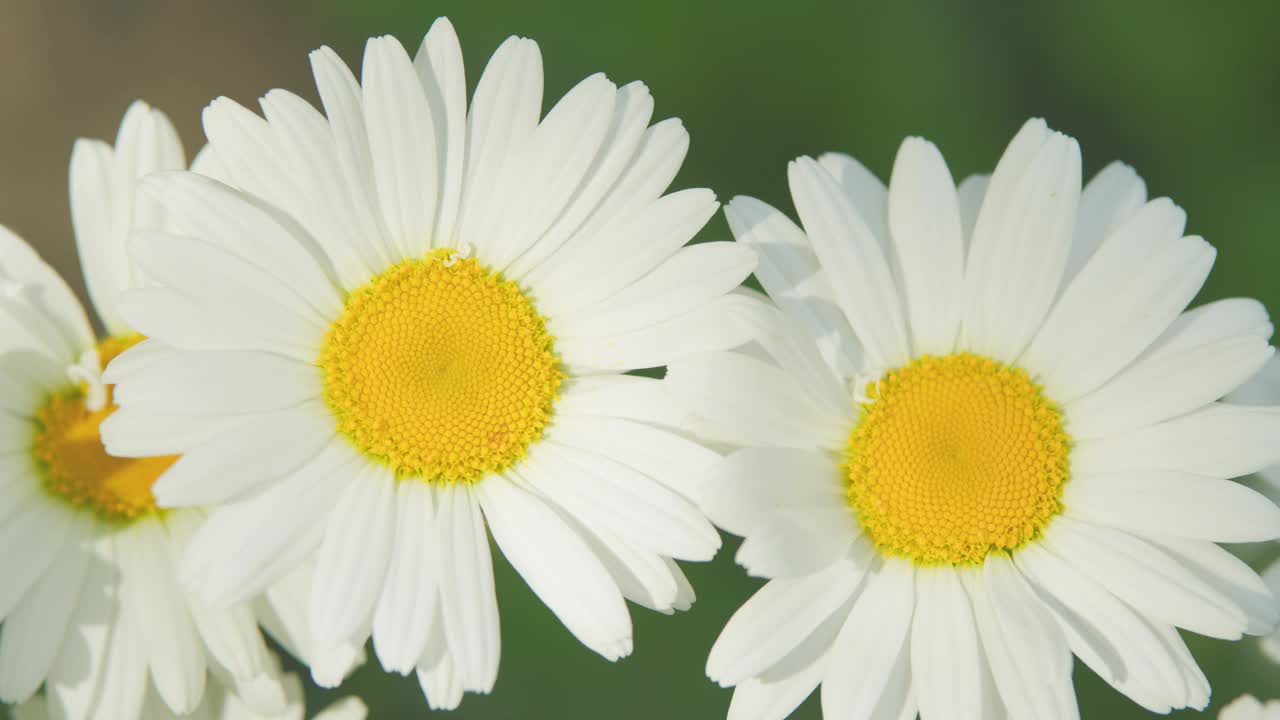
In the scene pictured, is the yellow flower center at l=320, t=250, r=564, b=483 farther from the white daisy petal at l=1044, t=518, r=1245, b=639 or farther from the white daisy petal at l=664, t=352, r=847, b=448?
the white daisy petal at l=1044, t=518, r=1245, b=639

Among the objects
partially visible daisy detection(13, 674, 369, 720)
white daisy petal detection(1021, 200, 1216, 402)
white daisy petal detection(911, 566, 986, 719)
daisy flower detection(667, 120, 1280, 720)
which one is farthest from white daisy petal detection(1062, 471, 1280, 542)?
partially visible daisy detection(13, 674, 369, 720)

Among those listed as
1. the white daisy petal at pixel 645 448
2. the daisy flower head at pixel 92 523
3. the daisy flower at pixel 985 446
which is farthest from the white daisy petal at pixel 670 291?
the daisy flower head at pixel 92 523

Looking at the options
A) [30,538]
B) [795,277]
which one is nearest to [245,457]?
[30,538]

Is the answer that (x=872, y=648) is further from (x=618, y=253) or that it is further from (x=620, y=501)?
(x=618, y=253)

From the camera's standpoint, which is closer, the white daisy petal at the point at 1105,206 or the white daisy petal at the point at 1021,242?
the white daisy petal at the point at 1021,242

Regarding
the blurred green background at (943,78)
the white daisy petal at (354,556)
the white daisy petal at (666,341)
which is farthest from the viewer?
the blurred green background at (943,78)

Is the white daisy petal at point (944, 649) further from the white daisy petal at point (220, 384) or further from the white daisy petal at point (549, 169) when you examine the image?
the white daisy petal at point (220, 384)

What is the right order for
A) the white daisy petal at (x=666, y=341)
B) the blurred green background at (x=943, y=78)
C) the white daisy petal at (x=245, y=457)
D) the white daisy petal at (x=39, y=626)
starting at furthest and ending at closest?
the blurred green background at (x=943, y=78) → the white daisy petal at (x=39, y=626) → the white daisy petal at (x=666, y=341) → the white daisy petal at (x=245, y=457)
